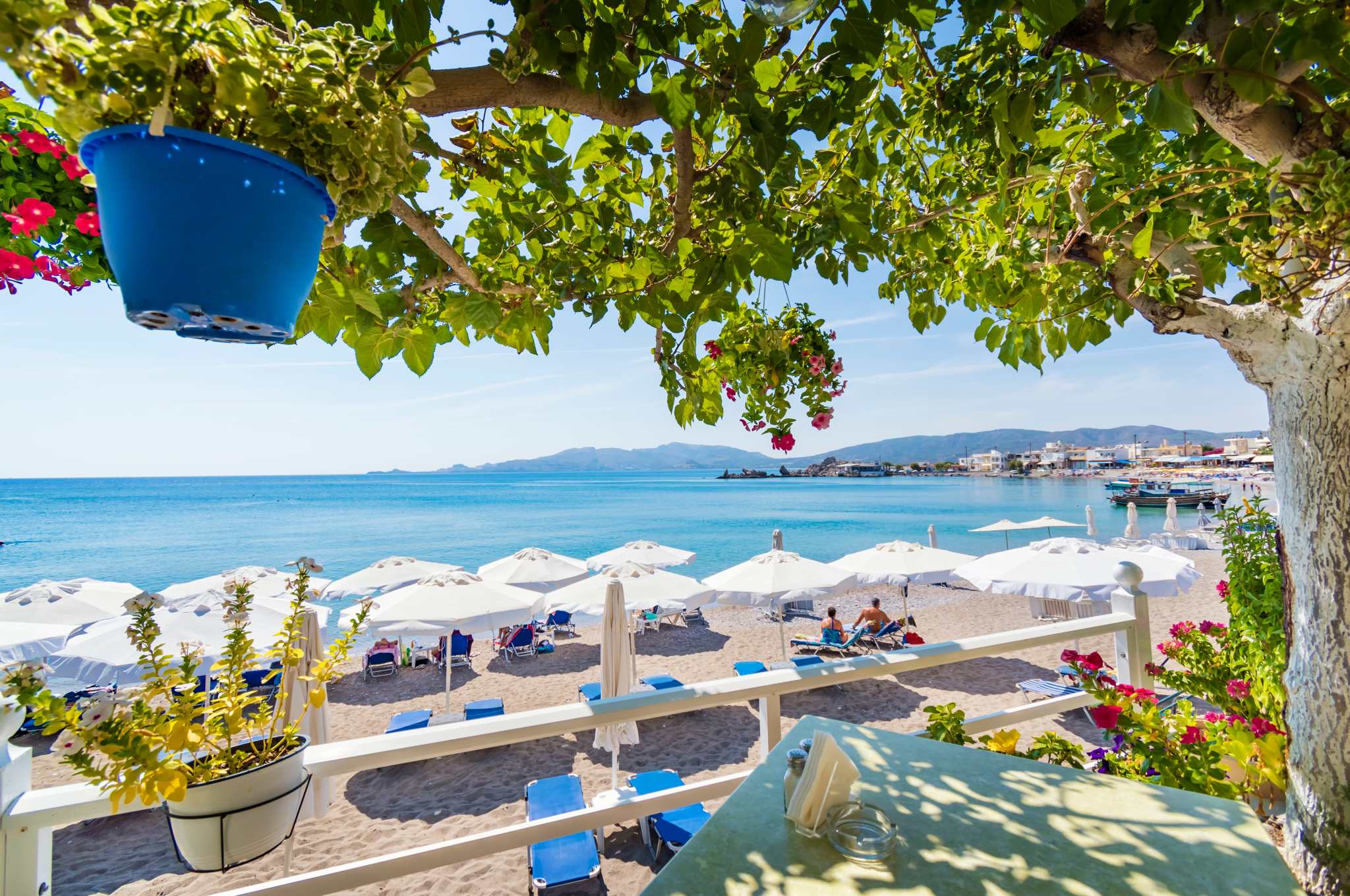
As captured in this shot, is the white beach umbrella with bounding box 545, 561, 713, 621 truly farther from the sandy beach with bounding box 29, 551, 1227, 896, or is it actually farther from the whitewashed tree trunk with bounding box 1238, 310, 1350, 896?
the whitewashed tree trunk with bounding box 1238, 310, 1350, 896

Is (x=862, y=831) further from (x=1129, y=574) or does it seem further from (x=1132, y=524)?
(x=1132, y=524)

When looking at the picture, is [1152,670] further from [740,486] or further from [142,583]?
[740,486]

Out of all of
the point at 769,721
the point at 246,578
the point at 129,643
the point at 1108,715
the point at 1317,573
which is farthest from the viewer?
the point at 246,578

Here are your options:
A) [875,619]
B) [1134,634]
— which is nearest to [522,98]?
[1134,634]

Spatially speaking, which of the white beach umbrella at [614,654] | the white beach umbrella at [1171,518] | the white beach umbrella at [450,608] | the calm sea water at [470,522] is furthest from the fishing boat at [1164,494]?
the white beach umbrella at [450,608]

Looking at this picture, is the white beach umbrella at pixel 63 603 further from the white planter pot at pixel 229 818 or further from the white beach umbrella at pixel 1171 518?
the white beach umbrella at pixel 1171 518

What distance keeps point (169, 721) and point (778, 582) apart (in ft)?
29.6

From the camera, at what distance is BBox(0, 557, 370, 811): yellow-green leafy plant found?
114cm

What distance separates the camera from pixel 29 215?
114cm

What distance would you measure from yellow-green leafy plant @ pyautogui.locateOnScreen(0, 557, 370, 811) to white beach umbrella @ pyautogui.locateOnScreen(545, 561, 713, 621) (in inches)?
292

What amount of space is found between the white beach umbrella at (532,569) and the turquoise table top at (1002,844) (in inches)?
427

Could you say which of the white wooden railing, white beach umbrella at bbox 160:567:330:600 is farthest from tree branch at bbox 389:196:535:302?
white beach umbrella at bbox 160:567:330:600

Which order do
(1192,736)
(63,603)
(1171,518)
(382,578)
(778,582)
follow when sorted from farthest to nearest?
(1171,518) < (382,578) < (778,582) < (63,603) < (1192,736)

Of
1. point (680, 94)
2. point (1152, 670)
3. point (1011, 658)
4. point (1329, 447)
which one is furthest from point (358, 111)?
point (1011, 658)
